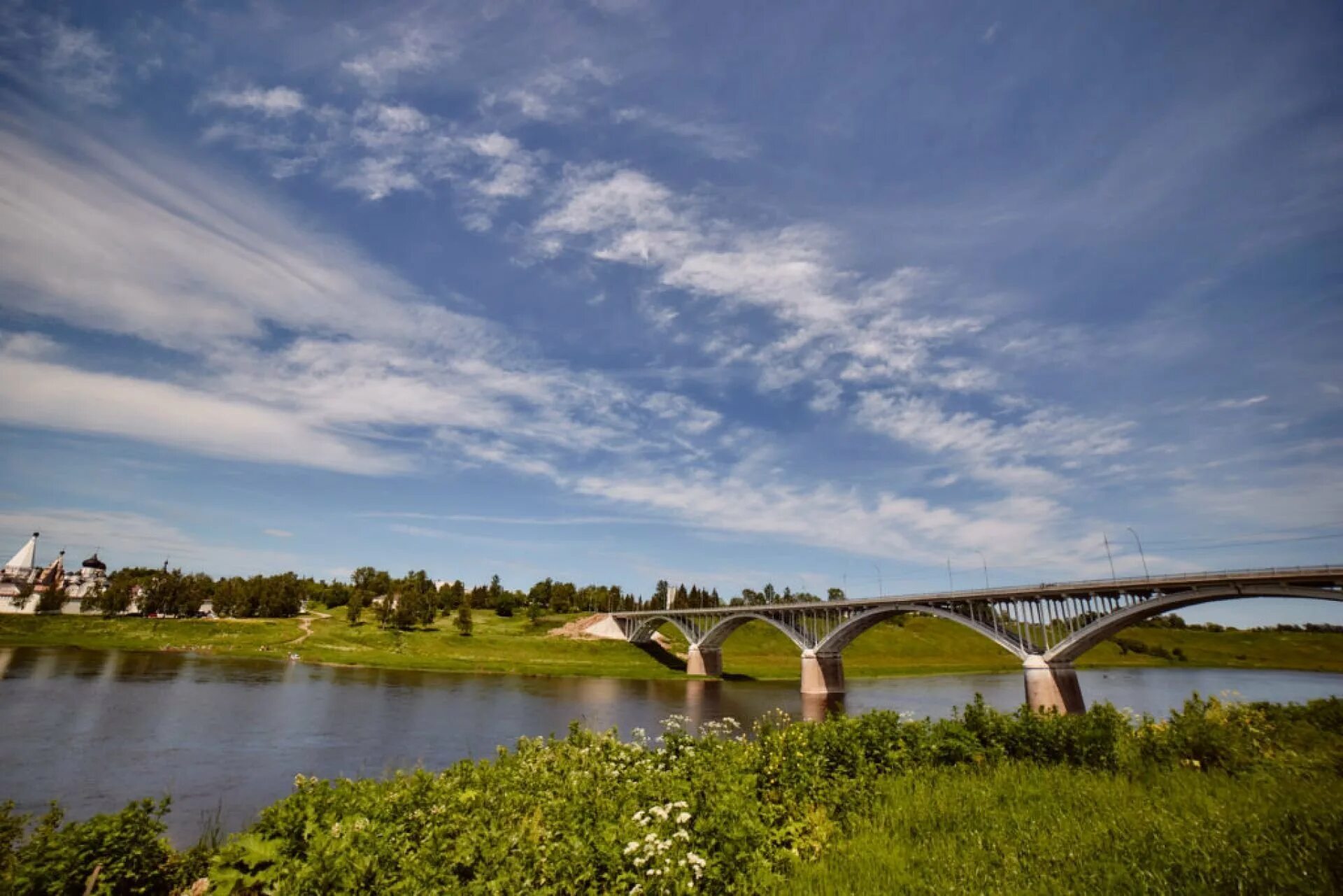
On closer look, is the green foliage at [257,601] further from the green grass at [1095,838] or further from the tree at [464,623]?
the green grass at [1095,838]

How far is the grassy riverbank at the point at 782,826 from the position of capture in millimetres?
6750

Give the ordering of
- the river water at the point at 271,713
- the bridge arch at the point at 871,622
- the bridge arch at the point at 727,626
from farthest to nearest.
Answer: the bridge arch at the point at 727,626 → the bridge arch at the point at 871,622 → the river water at the point at 271,713

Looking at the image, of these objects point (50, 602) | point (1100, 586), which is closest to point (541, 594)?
point (50, 602)

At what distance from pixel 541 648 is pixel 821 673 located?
5095 cm

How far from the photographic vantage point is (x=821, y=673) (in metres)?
77.6

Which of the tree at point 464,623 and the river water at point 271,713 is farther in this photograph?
the tree at point 464,623

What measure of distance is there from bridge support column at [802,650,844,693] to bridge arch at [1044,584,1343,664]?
28362mm

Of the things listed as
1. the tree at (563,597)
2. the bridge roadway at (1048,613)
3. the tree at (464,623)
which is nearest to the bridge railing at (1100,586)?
the bridge roadway at (1048,613)

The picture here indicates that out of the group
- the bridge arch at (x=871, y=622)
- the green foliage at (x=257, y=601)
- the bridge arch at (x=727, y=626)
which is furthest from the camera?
the green foliage at (x=257, y=601)

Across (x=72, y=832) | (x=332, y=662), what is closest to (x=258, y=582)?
(x=332, y=662)

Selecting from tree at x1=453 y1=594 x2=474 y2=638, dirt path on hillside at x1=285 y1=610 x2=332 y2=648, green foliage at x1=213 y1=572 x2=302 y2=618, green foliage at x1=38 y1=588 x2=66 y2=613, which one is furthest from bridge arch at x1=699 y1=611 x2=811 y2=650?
green foliage at x1=38 y1=588 x2=66 y2=613

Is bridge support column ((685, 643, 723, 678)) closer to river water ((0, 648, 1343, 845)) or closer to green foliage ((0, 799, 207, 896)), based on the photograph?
river water ((0, 648, 1343, 845))

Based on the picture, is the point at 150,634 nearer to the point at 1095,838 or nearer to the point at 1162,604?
the point at 1095,838

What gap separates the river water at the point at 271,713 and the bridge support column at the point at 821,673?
316cm
